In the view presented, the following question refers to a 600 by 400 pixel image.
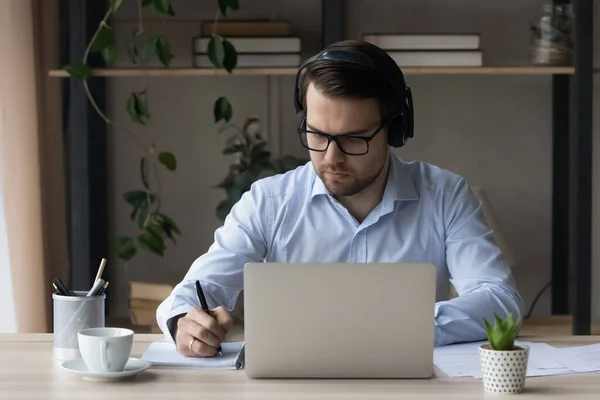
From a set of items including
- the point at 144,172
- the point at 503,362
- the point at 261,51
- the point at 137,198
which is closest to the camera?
the point at 503,362

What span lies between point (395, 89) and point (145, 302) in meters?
1.46

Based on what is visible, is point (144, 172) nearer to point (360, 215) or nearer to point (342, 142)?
point (360, 215)

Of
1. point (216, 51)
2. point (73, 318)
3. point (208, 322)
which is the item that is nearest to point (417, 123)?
Answer: point (216, 51)

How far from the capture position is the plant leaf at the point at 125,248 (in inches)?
123

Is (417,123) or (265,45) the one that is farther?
(417,123)

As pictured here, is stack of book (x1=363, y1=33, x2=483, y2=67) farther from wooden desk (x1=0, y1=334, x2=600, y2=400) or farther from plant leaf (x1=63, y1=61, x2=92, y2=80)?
wooden desk (x1=0, y1=334, x2=600, y2=400)

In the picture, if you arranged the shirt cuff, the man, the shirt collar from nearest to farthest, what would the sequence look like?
the shirt cuff, the man, the shirt collar

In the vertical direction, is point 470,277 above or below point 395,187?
below

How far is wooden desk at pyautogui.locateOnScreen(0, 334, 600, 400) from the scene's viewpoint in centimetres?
144

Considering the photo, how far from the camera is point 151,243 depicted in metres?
3.11

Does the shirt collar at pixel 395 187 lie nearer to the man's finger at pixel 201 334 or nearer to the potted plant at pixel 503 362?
the man's finger at pixel 201 334

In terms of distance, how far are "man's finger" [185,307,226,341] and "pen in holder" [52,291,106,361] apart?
17 cm

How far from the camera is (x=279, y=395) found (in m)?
1.44

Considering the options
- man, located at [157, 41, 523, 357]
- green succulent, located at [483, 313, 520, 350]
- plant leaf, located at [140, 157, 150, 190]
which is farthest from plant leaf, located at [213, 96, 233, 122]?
green succulent, located at [483, 313, 520, 350]
